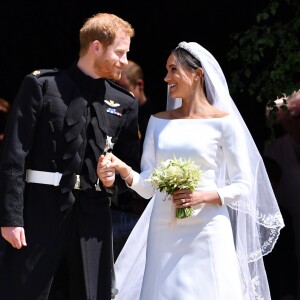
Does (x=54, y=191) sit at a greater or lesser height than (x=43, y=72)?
lesser

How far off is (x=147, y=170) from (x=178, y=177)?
403 mm

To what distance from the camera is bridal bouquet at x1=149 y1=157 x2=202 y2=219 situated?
17.8 feet

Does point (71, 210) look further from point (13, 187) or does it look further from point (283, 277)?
point (283, 277)

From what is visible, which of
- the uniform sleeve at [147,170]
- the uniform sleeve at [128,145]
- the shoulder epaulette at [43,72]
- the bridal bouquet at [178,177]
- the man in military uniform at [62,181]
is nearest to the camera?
the bridal bouquet at [178,177]

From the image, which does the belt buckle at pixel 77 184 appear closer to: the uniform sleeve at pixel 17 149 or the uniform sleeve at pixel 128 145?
the uniform sleeve at pixel 17 149

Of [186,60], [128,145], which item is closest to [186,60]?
[186,60]

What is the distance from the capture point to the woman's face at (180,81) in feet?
18.8

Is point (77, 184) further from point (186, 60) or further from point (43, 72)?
point (186, 60)

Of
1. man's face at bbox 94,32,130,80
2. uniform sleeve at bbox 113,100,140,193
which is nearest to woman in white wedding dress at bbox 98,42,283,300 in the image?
uniform sleeve at bbox 113,100,140,193

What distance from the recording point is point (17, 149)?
5.49 meters

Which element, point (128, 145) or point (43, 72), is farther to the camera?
point (128, 145)

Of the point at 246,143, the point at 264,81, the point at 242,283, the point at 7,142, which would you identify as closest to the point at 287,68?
the point at 264,81

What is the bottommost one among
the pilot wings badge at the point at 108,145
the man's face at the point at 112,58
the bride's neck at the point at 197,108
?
the pilot wings badge at the point at 108,145

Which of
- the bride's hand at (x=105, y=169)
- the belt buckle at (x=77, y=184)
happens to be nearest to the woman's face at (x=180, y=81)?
the bride's hand at (x=105, y=169)
